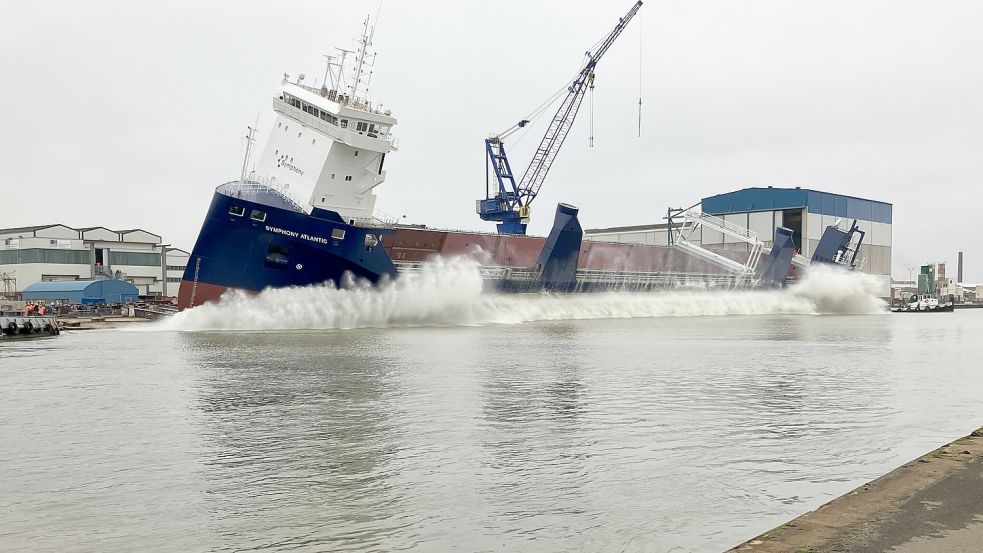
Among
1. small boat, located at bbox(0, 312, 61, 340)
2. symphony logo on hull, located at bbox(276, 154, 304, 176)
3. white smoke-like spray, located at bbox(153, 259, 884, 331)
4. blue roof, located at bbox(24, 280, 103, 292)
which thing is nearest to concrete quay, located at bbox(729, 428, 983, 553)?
white smoke-like spray, located at bbox(153, 259, 884, 331)

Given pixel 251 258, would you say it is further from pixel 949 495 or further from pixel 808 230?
pixel 808 230

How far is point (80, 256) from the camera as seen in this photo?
70.2 metres

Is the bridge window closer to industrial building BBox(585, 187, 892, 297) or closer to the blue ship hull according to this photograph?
the blue ship hull

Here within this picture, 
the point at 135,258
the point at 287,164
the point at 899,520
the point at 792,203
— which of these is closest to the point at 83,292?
the point at 135,258

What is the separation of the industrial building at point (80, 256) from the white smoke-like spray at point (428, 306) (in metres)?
42.2

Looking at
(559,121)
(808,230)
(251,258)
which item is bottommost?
(251,258)

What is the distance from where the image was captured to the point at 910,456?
8.75 metres

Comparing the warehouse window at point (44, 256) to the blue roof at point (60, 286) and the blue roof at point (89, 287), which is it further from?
the blue roof at point (60, 286)

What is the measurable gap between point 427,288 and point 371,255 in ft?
11.4

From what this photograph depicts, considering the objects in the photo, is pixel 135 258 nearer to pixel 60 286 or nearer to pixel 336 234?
pixel 60 286

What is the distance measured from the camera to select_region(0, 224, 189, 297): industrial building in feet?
222

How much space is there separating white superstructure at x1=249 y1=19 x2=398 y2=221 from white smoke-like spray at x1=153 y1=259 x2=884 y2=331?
4803mm

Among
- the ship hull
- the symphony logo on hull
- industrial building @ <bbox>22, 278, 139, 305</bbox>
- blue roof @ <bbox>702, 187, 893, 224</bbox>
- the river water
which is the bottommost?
the river water

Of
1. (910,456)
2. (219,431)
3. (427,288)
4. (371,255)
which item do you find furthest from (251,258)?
(910,456)
